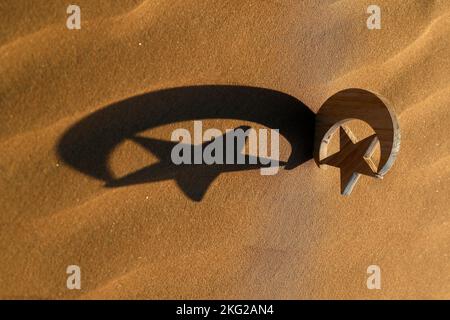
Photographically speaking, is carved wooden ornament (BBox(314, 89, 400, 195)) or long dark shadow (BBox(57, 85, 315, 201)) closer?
carved wooden ornament (BBox(314, 89, 400, 195))

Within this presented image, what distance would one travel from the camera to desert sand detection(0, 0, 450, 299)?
2.52 ft

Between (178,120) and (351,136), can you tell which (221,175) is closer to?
(178,120)

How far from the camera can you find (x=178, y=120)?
2.67ft

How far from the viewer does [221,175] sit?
2.77ft

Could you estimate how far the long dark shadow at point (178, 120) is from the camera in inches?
30.9

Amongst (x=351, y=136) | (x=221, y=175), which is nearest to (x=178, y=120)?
(x=221, y=175)

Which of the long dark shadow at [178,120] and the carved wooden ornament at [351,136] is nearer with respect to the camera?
the carved wooden ornament at [351,136]

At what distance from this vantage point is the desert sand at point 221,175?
769mm

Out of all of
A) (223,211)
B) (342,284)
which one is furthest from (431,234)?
(223,211)

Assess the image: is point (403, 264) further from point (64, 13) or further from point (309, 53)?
point (64, 13)

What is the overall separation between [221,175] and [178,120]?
119 millimetres

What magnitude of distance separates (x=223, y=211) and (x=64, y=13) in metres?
0.41

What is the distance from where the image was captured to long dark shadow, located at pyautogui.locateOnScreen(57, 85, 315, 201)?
784 mm

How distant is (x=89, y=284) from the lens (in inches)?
31.9
